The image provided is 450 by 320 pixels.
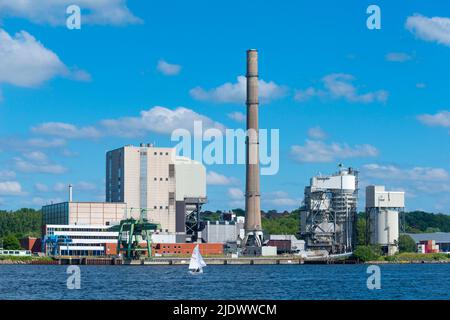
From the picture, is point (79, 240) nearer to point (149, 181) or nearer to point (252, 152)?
point (149, 181)

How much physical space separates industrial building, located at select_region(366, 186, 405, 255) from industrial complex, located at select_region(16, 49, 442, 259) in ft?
0.67

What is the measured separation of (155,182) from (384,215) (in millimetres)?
47850

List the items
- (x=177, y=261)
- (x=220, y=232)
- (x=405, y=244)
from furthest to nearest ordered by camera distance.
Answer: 1. (x=220, y=232)
2. (x=405, y=244)
3. (x=177, y=261)

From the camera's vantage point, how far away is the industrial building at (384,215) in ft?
585

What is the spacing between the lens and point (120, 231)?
157500 mm

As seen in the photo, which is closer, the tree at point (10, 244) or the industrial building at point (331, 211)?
the industrial building at point (331, 211)

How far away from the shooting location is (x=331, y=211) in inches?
7087

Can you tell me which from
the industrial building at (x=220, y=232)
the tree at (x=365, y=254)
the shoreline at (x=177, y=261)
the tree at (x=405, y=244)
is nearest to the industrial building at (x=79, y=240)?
the shoreline at (x=177, y=261)

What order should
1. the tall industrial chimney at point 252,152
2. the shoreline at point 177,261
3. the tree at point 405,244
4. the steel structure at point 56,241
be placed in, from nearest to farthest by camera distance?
the shoreline at point 177,261, the tall industrial chimney at point 252,152, the steel structure at point 56,241, the tree at point 405,244

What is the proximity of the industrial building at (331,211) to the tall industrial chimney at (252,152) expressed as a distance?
16.2 meters

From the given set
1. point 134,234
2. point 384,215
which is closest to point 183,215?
point 134,234

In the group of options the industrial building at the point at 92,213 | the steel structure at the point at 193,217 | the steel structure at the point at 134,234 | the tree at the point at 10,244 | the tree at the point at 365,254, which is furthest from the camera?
the steel structure at the point at 193,217

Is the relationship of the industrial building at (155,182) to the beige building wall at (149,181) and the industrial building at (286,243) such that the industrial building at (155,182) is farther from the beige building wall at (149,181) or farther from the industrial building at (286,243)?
the industrial building at (286,243)
